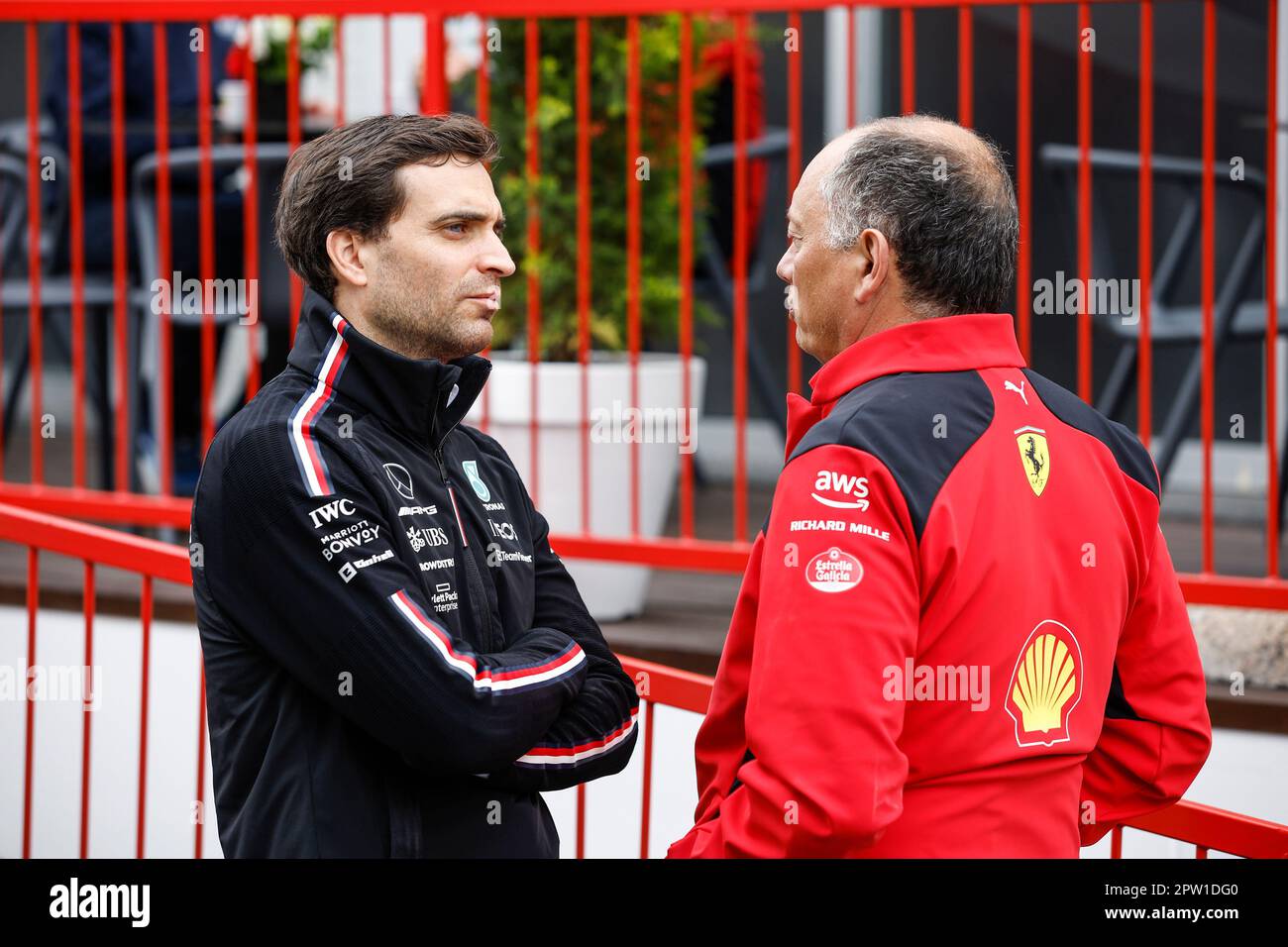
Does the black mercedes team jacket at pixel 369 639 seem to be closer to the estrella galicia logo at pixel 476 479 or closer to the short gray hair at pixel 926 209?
the estrella galicia logo at pixel 476 479

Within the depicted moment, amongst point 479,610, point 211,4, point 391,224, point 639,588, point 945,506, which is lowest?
point 639,588

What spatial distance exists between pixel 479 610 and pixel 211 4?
2905 millimetres

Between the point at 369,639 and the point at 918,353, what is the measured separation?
767mm

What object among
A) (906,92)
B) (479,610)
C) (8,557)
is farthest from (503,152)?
(479,610)

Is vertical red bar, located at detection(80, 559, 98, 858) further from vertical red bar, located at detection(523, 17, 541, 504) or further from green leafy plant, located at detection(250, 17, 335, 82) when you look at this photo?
green leafy plant, located at detection(250, 17, 335, 82)

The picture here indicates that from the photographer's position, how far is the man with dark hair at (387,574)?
2016 mm

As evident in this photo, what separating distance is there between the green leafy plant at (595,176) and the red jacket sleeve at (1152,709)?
278cm

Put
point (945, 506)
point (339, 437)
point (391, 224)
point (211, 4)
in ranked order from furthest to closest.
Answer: point (211, 4), point (391, 224), point (339, 437), point (945, 506)

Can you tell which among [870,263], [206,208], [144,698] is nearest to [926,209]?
[870,263]

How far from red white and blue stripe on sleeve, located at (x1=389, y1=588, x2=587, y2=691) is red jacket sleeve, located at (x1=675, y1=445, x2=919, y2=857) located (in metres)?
0.43

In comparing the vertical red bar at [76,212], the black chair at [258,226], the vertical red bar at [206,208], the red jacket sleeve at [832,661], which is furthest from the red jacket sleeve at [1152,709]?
the vertical red bar at [76,212]

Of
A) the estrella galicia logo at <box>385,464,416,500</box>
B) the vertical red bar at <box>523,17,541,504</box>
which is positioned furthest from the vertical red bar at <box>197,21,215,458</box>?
the estrella galicia logo at <box>385,464,416,500</box>

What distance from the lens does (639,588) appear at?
4.51m
